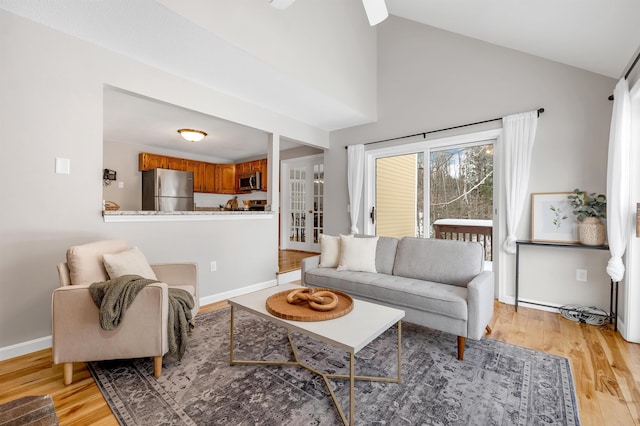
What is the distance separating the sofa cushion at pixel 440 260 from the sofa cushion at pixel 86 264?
8.27 feet

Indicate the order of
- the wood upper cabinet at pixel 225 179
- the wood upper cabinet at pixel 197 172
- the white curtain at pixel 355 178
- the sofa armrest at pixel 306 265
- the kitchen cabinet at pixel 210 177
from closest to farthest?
the sofa armrest at pixel 306 265 < the white curtain at pixel 355 178 < the wood upper cabinet at pixel 197 172 < the kitchen cabinet at pixel 210 177 < the wood upper cabinet at pixel 225 179

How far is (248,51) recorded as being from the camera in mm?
2598

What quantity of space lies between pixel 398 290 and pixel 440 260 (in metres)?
0.56

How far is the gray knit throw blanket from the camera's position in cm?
172

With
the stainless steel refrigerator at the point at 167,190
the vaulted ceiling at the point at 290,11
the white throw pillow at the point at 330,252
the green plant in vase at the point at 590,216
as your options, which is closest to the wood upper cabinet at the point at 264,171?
the stainless steel refrigerator at the point at 167,190

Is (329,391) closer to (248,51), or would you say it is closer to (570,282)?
(248,51)

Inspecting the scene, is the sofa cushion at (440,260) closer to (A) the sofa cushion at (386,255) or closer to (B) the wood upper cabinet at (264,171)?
(A) the sofa cushion at (386,255)

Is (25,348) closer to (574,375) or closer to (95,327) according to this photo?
(95,327)

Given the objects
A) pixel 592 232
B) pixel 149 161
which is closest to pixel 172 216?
pixel 149 161

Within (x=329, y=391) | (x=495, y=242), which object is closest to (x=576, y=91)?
(x=495, y=242)

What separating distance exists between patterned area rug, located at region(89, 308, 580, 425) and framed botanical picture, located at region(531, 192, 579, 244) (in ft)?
4.89

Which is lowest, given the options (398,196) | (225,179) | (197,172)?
(398,196)

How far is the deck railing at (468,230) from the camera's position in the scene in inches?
147

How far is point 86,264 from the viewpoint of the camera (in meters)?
1.99
